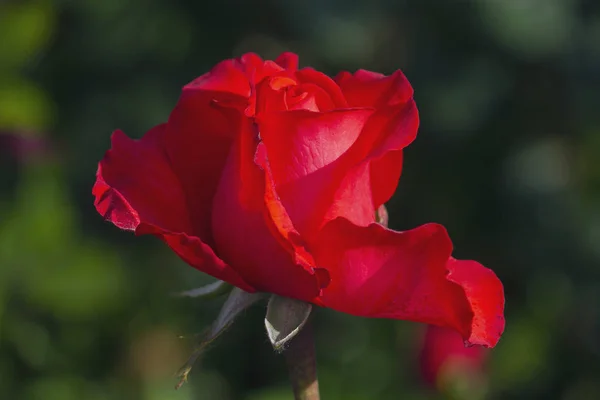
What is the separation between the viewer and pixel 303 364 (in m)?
0.63

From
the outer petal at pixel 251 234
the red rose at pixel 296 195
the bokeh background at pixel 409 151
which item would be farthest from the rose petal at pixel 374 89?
the bokeh background at pixel 409 151

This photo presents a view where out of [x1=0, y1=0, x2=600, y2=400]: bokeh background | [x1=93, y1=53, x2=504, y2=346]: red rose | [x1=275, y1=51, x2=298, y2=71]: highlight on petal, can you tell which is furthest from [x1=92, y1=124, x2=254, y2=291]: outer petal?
[x1=0, y1=0, x2=600, y2=400]: bokeh background

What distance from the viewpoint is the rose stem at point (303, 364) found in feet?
2.04

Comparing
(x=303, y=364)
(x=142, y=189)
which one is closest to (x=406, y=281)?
(x=303, y=364)

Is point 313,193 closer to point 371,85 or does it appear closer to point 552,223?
point 371,85

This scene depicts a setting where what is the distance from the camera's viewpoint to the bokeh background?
176 cm

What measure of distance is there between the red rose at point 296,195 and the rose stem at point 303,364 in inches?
1.1

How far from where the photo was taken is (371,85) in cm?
71

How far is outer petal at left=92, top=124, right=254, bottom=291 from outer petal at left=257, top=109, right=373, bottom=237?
0.22ft

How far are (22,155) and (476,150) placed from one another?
3.53 ft

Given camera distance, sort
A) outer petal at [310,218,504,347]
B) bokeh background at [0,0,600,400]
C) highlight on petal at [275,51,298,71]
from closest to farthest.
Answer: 1. outer petal at [310,218,504,347]
2. highlight on petal at [275,51,298,71]
3. bokeh background at [0,0,600,400]

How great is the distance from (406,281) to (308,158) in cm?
11

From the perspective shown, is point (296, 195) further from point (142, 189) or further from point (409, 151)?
A: point (409, 151)

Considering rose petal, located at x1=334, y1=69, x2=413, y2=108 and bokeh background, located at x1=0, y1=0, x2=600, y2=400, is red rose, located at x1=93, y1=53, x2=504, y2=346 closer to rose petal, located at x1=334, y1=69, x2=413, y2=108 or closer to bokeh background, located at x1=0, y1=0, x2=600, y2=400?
rose petal, located at x1=334, y1=69, x2=413, y2=108
